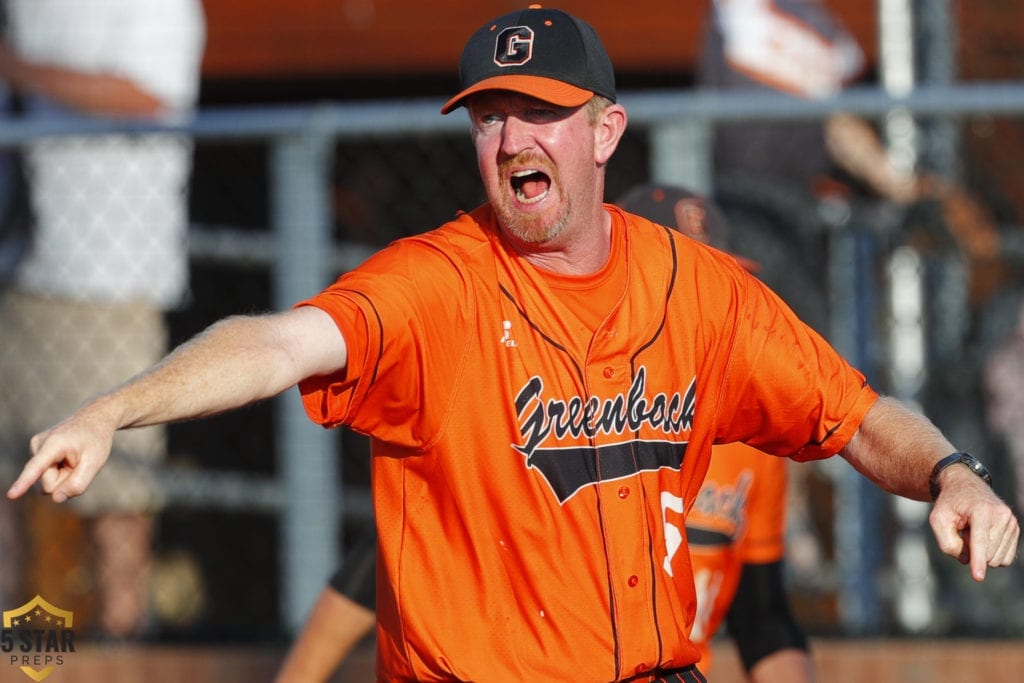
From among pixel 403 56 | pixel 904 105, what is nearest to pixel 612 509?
pixel 904 105

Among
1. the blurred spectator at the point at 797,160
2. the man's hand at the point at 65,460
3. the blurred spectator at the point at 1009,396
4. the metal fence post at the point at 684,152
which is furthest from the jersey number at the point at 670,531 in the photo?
the blurred spectator at the point at 1009,396

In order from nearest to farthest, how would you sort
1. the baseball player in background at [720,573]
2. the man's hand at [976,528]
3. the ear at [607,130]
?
the man's hand at [976,528], the ear at [607,130], the baseball player in background at [720,573]

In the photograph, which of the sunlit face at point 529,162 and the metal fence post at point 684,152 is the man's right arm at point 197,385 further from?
the metal fence post at point 684,152

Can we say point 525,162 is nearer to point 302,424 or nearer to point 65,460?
point 65,460

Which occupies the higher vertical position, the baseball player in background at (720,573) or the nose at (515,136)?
the nose at (515,136)

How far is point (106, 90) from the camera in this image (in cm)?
612

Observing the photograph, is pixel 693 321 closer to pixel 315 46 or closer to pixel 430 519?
Result: pixel 430 519

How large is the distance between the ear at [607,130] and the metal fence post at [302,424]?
2.29 m

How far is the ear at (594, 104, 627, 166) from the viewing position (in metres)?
3.26

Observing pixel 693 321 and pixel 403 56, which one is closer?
pixel 693 321

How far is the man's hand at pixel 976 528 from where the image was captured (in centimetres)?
292

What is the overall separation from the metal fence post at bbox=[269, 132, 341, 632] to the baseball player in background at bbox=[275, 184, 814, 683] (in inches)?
44.7

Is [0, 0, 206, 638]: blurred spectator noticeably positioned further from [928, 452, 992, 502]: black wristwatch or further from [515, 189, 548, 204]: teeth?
[928, 452, 992, 502]: black wristwatch

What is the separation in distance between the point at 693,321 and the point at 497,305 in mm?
454
